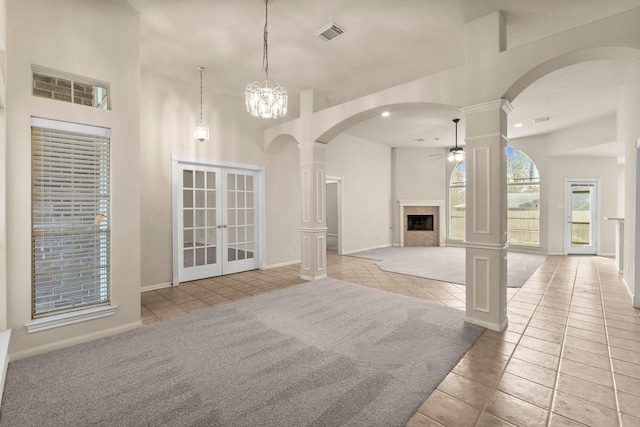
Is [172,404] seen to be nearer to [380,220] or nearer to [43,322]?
[43,322]

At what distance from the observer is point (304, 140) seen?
16.4 ft

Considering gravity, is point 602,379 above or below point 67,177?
below

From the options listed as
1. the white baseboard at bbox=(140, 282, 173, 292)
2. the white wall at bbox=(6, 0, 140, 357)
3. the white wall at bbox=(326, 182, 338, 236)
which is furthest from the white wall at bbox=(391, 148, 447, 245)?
the white wall at bbox=(6, 0, 140, 357)

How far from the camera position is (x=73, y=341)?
2678 millimetres

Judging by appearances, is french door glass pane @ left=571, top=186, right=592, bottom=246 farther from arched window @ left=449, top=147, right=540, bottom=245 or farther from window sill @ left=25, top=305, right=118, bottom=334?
window sill @ left=25, top=305, right=118, bottom=334

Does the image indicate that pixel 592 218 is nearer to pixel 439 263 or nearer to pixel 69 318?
pixel 439 263

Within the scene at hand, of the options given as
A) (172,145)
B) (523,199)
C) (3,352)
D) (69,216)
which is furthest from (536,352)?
(523,199)

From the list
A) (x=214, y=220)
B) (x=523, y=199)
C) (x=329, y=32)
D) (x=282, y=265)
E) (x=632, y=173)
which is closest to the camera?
(x=329, y=32)

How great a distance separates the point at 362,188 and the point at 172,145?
5.30 metres

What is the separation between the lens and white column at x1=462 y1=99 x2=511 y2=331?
2.92 m

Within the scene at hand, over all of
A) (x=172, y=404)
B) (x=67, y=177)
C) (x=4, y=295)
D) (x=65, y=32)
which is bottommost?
(x=172, y=404)

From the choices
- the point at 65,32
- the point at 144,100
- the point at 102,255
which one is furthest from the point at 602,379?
the point at 144,100

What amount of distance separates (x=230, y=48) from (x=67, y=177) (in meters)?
2.37

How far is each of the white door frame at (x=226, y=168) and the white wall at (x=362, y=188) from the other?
2.20m
